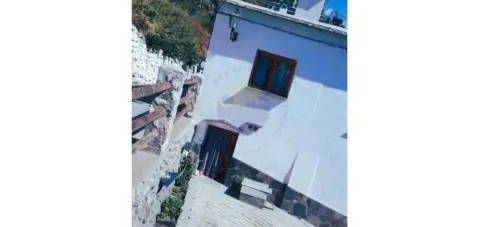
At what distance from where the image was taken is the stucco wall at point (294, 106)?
1.44 meters

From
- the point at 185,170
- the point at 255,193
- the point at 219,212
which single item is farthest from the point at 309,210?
the point at 185,170

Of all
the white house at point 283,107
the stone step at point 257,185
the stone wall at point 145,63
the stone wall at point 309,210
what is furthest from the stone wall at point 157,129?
the stone wall at point 309,210

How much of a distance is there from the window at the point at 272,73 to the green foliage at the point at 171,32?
0.21 metres

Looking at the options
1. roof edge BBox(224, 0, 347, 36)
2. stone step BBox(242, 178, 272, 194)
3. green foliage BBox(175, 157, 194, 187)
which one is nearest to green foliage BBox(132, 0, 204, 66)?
roof edge BBox(224, 0, 347, 36)

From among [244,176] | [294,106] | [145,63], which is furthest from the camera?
[145,63]

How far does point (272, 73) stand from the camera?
4.78 feet

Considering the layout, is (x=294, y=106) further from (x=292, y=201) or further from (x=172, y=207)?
(x=172, y=207)

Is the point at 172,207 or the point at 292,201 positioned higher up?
the point at 292,201

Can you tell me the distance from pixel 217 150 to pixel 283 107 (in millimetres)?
270

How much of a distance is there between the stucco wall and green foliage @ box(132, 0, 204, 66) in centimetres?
10
